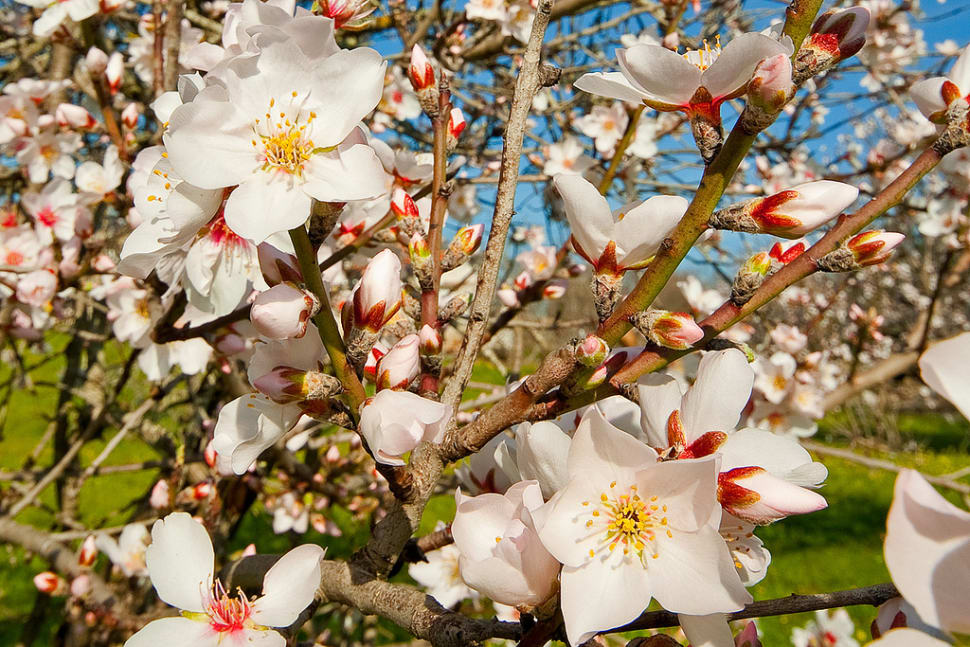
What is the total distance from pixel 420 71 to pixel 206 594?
86 cm

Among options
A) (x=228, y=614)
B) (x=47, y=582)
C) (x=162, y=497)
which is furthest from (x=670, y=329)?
(x=47, y=582)

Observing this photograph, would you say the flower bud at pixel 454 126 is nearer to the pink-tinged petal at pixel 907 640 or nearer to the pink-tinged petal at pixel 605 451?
the pink-tinged petal at pixel 605 451

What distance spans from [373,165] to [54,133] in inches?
91.7

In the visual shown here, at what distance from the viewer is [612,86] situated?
873mm

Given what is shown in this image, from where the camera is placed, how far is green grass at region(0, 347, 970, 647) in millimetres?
4965

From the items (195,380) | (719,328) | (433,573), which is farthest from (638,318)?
(195,380)

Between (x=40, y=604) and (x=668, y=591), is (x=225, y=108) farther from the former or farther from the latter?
(x=40, y=604)

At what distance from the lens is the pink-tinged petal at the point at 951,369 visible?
0.52 metres

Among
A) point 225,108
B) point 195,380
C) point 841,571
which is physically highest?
point 225,108

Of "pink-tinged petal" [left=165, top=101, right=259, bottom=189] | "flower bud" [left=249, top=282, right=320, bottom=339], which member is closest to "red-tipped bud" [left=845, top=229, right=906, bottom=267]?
"flower bud" [left=249, top=282, right=320, bottom=339]

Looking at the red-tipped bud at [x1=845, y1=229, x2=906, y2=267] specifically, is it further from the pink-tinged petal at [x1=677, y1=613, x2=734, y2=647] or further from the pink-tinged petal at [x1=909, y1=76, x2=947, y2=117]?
the pink-tinged petal at [x1=677, y1=613, x2=734, y2=647]

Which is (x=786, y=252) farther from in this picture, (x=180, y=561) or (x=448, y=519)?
(x=448, y=519)

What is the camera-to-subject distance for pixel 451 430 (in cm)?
94

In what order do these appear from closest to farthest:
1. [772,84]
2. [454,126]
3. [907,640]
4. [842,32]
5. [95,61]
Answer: [907,640], [772,84], [842,32], [454,126], [95,61]
